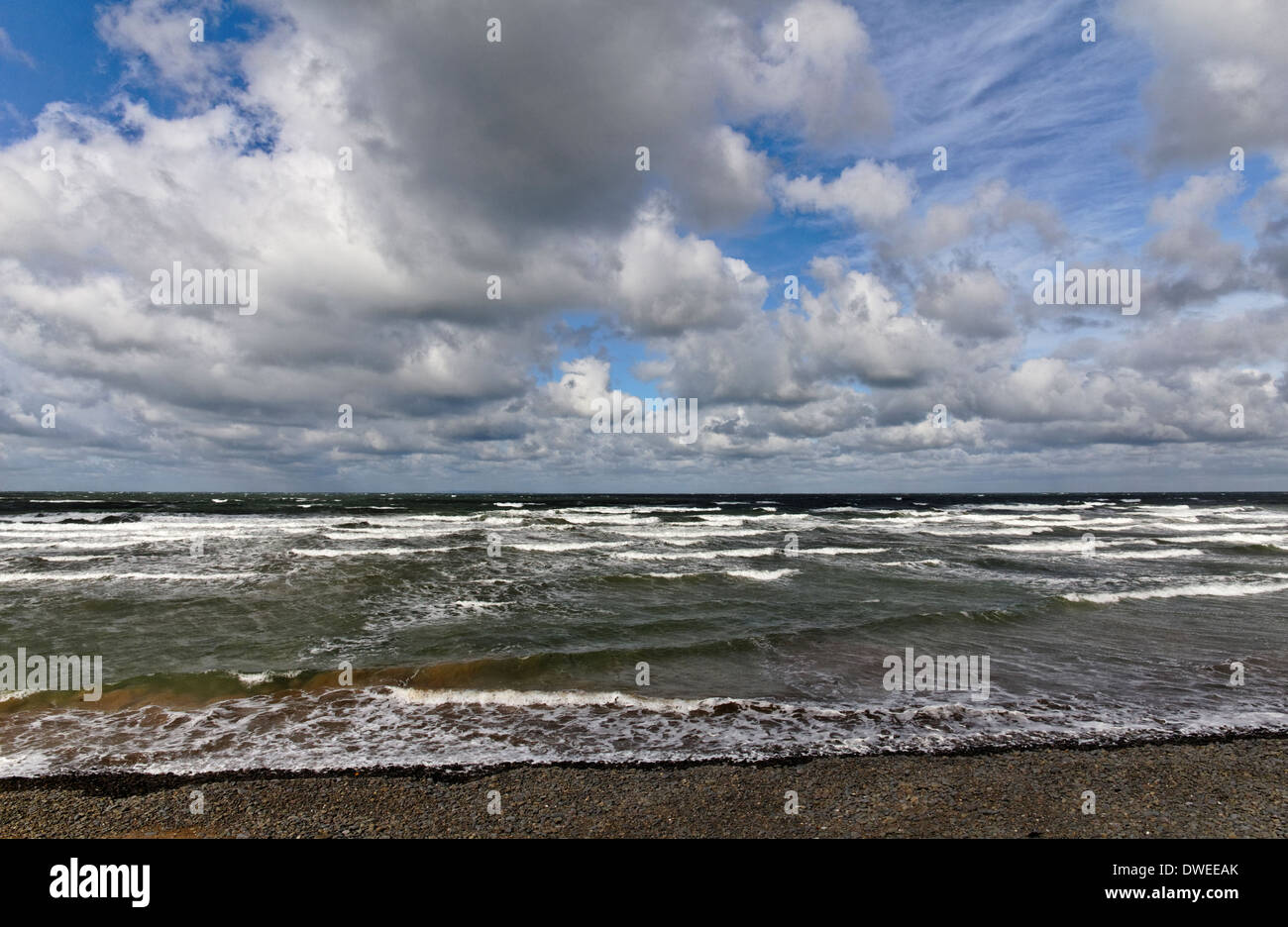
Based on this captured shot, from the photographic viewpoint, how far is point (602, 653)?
12.9m

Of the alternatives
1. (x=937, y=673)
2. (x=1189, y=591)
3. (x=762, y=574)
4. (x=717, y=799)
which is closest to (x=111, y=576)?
(x=762, y=574)

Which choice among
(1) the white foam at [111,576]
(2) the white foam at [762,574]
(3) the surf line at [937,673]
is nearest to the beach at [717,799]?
(3) the surf line at [937,673]

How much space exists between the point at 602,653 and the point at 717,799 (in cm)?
644

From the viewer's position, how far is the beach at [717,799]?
602cm

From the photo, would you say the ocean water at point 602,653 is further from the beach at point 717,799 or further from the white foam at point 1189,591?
the beach at point 717,799

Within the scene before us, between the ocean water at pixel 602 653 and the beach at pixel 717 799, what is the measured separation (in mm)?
535

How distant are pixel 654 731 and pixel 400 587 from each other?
48.7 feet

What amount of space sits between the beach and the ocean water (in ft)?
1.76

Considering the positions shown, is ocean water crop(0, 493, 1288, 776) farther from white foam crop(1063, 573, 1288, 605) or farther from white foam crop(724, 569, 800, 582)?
white foam crop(724, 569, 800, 582)

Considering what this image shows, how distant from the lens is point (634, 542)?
3659cm
